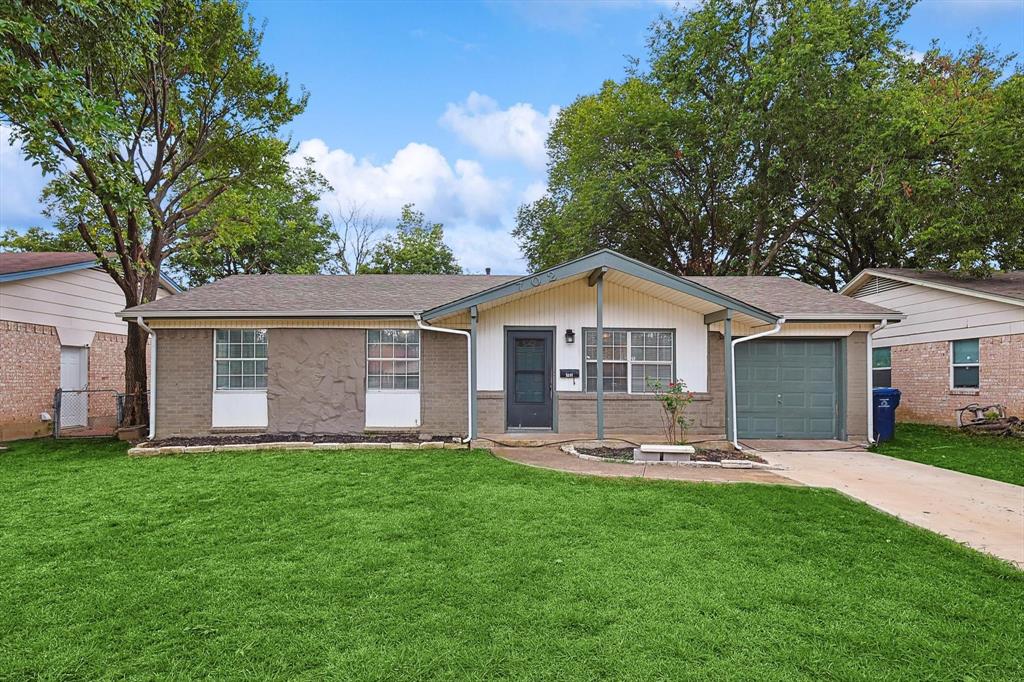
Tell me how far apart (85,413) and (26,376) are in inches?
68.0

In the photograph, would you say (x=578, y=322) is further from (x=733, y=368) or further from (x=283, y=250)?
(x=283, y=250)

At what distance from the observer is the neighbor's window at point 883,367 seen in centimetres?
1464

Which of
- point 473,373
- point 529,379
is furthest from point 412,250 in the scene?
point 473,373

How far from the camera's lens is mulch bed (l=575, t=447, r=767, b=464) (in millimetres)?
8281

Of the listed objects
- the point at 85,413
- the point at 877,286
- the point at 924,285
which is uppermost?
the point at 877,286

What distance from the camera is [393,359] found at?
10.2 meters

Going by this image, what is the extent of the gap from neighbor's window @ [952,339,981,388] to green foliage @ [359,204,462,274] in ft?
77.5

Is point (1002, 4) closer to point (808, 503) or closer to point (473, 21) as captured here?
point (473, 21)

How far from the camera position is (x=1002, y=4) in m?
14.6

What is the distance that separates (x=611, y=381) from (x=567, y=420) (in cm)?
117

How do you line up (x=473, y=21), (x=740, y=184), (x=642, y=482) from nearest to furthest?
(x=642, y=482), (x=473, y=21), (x=740, y=184)

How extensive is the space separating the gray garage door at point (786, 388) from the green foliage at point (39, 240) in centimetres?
2714

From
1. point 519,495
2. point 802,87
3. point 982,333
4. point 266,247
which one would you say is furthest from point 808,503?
point 266,247

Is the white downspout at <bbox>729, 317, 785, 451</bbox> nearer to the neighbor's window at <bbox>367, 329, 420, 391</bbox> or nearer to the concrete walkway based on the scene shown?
the concrete walkway
